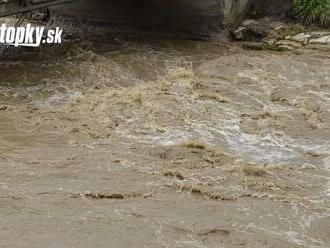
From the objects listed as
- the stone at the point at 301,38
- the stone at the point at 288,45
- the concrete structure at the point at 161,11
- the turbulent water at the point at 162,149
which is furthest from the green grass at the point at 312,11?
the turbulent water at the point at 162,149

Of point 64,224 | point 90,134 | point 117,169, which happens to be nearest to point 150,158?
point 117,169

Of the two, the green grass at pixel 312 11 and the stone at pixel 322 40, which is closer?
the stone at pixel 322 40

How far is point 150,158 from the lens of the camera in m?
8.80

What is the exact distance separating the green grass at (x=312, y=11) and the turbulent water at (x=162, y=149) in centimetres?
236

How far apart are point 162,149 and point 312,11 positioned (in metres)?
9.71

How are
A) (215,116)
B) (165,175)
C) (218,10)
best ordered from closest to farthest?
(165,175) → (215,116) → (218,10)

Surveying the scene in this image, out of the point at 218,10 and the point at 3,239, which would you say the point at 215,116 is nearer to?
the point at 3,239

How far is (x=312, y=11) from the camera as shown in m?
17.0

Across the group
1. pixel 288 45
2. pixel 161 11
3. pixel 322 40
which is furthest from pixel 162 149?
pixel 161 11

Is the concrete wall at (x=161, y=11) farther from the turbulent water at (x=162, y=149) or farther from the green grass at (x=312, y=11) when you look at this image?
the turbulent water at (x=162, y=149)

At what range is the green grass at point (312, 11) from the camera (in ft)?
54.9

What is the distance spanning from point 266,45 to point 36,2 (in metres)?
6.41

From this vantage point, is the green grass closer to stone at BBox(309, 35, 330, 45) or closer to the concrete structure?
stone at BBox(309, 35, 330, 45)

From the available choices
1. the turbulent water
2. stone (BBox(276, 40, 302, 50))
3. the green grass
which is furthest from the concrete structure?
the turbulent water
